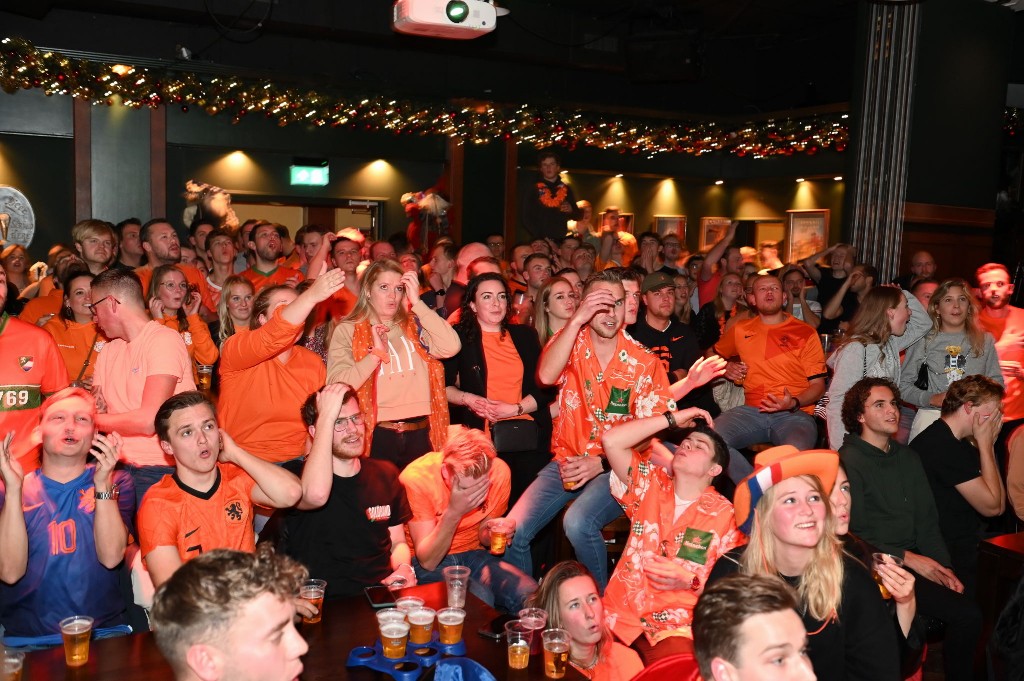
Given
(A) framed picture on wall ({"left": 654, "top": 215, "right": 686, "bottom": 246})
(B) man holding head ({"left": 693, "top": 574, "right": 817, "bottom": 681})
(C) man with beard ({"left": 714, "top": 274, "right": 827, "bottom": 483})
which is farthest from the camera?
(A) framed picture on wall ({"left": 654, "top": 215, "right": 686, "bottom": 246})

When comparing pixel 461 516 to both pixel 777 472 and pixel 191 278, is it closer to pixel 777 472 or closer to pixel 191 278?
pixel 777 472

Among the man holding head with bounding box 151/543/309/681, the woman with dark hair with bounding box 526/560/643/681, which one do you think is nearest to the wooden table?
the woman with dark hair with bounding box 526/560/643/681

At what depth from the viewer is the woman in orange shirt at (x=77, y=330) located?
496 centimetres

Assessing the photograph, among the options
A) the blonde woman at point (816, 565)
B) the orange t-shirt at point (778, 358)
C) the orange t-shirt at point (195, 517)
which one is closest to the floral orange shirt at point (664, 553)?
the blonde woman at point (816, 565)

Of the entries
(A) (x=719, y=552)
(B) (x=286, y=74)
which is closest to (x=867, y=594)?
(A) (x=719, y=552)

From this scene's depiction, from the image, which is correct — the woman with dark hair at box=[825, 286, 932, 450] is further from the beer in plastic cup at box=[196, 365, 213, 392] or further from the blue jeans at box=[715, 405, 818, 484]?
the beer in plastic cup at box=[196, 365, 213, 392]

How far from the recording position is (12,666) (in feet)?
7.91

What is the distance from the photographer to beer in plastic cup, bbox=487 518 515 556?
3.82 meters

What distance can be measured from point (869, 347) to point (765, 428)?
0.83m

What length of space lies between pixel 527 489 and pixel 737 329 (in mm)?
2155

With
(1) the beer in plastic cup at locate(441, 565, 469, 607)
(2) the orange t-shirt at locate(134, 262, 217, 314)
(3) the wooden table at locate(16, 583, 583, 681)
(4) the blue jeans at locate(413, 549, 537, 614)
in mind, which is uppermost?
(2) the orange t-shirt at locate(134, 262, 217, 314)

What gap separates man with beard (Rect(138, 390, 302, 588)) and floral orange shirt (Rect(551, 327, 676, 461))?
1630mm

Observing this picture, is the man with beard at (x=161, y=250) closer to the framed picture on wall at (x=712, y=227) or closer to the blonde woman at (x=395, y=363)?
the blonde woman at (x=395, y=363)

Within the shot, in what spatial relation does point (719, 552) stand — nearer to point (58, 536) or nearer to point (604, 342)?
point (604, 342)
